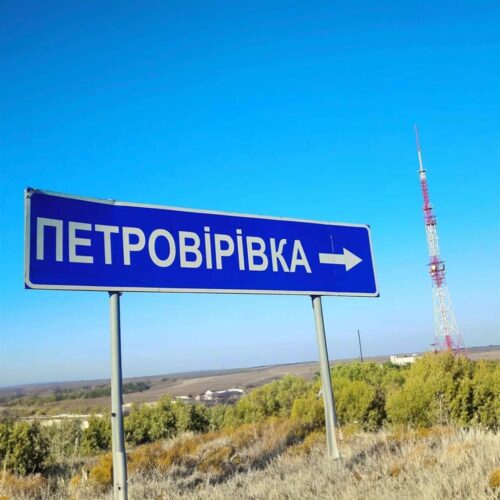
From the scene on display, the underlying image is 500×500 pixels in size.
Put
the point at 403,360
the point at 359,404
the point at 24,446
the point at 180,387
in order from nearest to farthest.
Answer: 1. the point at 24,446
2. the point at 359,404
3. the point at 180,387
4. the point at 403,360

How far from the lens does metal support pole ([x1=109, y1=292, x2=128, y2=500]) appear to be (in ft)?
9.14

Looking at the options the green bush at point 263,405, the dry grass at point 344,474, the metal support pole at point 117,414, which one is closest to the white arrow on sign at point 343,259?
the dry grass at point 344,474

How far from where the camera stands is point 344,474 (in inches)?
128

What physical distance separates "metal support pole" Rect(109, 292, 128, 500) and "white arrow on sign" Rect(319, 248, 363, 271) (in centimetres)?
199

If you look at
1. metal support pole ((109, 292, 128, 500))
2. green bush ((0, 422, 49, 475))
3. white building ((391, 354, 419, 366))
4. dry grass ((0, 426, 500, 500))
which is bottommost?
white building ((391, 354, 419, 366))

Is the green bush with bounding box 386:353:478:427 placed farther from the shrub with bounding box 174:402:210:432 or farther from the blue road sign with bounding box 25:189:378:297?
the blue road sign with bounding box 25:189:378:297

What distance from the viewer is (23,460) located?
18.2 meters

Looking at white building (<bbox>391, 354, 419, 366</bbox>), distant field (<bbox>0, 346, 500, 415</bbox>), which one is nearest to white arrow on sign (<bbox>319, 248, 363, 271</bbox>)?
distant field (<bbox>0, 346, 500, 415</bbox>)

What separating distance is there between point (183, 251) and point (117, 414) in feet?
4.10

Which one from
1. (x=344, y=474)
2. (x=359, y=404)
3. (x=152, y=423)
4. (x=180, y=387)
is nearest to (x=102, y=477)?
(x=344, y=474)

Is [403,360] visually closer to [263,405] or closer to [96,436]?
[263,405]

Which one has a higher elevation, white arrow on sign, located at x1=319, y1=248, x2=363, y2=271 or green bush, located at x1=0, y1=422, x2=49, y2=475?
white arrow on sign, located at x1=319, y1=248, x2=363, y2=271

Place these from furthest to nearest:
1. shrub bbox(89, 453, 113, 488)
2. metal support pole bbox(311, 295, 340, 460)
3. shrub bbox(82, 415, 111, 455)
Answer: shrub bbox(82, 415, 111, 455)
shrub bbox(89, 453, 113, 488)
metal support pole bbox(311, 295, 340, 460)

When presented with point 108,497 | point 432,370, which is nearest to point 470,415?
point 432,370
